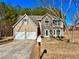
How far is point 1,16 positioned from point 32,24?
14.3m

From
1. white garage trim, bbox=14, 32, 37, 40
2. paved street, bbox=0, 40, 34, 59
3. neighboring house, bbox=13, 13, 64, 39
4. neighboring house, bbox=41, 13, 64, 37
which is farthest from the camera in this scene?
neighboring house, bbox=41, 13, 64, 37

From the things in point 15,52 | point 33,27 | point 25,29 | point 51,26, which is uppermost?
point 51,26

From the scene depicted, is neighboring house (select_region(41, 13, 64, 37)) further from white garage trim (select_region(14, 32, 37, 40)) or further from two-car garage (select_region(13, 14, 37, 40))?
white garage trim (select_region(14, 32, 37, 40))

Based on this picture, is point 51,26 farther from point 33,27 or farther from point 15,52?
point 15,52

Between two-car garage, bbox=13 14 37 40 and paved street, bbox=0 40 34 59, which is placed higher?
two-car garage, bbox=13 14 37 40

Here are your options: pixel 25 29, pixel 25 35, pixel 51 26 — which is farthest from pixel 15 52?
pixel 51 26

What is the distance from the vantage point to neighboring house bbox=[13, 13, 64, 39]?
50.9m

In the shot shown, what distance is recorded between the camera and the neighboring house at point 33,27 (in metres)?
50.9

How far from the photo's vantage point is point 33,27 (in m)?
51.4

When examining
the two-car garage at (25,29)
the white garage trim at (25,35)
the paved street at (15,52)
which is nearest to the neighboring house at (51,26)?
the two-car garage at (25,29)

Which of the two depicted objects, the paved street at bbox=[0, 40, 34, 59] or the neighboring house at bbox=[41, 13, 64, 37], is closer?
the paved street at bbox=[0, 40, 34, 59]

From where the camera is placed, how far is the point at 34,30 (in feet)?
169

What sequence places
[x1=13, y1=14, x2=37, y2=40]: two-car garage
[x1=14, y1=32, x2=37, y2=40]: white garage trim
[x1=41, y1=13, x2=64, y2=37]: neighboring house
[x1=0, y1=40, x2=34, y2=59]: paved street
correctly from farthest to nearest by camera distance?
[x1=41, y1=13, x2=64, y2=37]: neighboring house → [x1=13, y1=14, x2=37, y2=40]: two-car garage → [x1=14, y1=32, x2=37, y2=40]: white garage trim → [x1=0, y1=40, x2=34, y2=59]: paved street


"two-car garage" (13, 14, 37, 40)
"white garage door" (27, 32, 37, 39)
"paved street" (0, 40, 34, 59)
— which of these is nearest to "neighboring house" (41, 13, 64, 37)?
"two-car garage" (13, 14, 37, 40)
